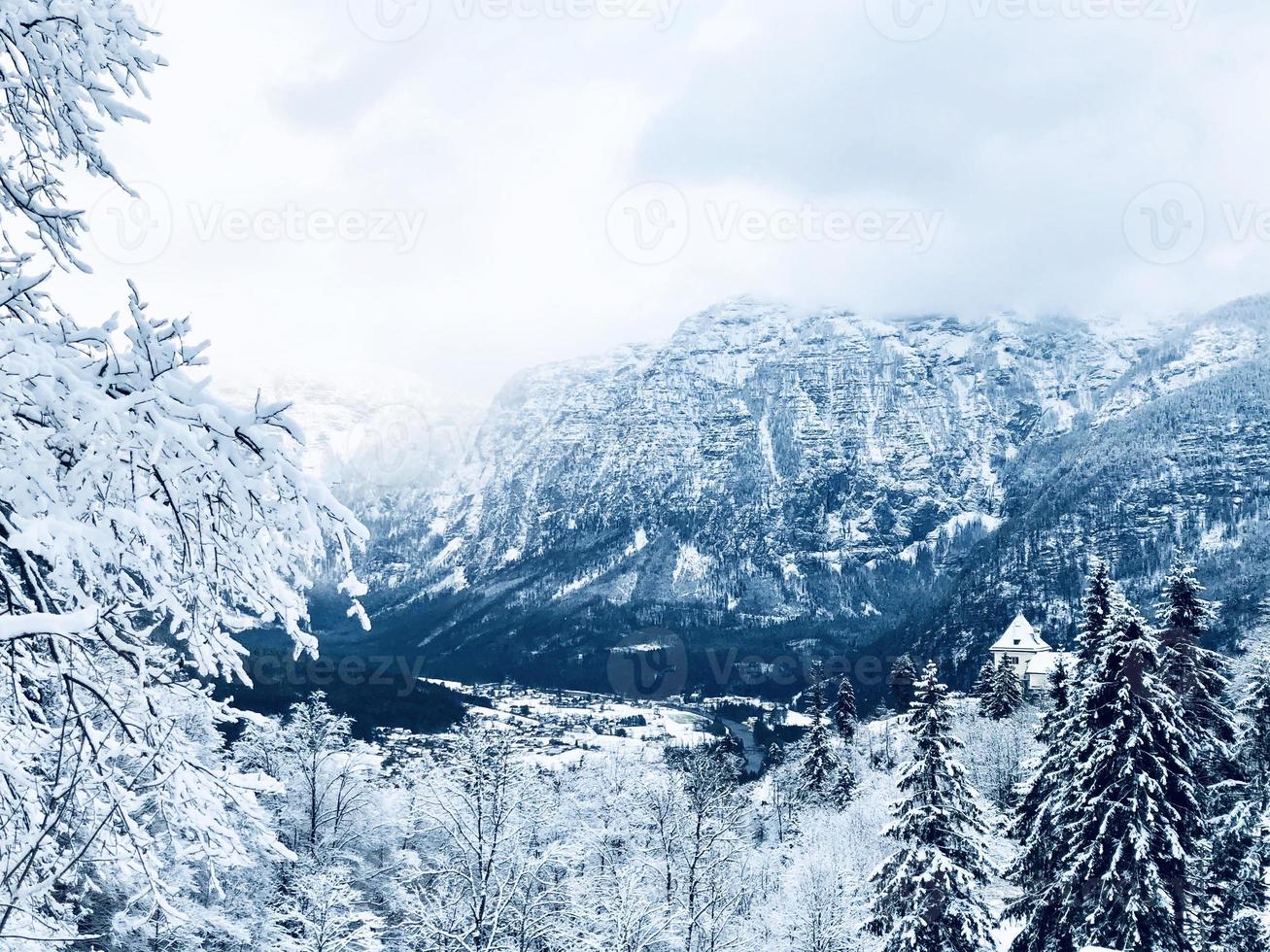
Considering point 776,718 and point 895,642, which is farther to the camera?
point 895,642

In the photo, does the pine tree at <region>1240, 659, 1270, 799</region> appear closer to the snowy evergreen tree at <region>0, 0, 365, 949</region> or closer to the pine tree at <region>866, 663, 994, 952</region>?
the pine tree at <region>866, 663, 994, 952</region>

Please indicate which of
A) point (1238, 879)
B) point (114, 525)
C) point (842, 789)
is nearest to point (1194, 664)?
point (1238, 879)

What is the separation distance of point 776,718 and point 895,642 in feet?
204

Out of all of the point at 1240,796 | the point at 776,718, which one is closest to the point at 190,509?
the point at 1240,796

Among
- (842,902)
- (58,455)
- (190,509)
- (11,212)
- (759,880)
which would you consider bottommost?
(759,880)

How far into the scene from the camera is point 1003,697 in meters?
63.6

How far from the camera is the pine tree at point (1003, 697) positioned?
62594mm

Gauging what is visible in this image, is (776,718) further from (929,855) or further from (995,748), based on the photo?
(929,855)

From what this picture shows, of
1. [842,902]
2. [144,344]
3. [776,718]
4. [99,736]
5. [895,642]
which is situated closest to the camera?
[144,344]

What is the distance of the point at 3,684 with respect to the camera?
3559 millimetres

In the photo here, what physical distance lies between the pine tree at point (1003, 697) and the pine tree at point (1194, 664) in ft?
134

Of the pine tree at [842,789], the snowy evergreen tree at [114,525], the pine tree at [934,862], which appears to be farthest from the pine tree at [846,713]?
the snowy evergreen tree at [114,525]

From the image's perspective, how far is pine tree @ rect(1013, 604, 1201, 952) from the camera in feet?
56.8

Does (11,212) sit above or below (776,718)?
above
